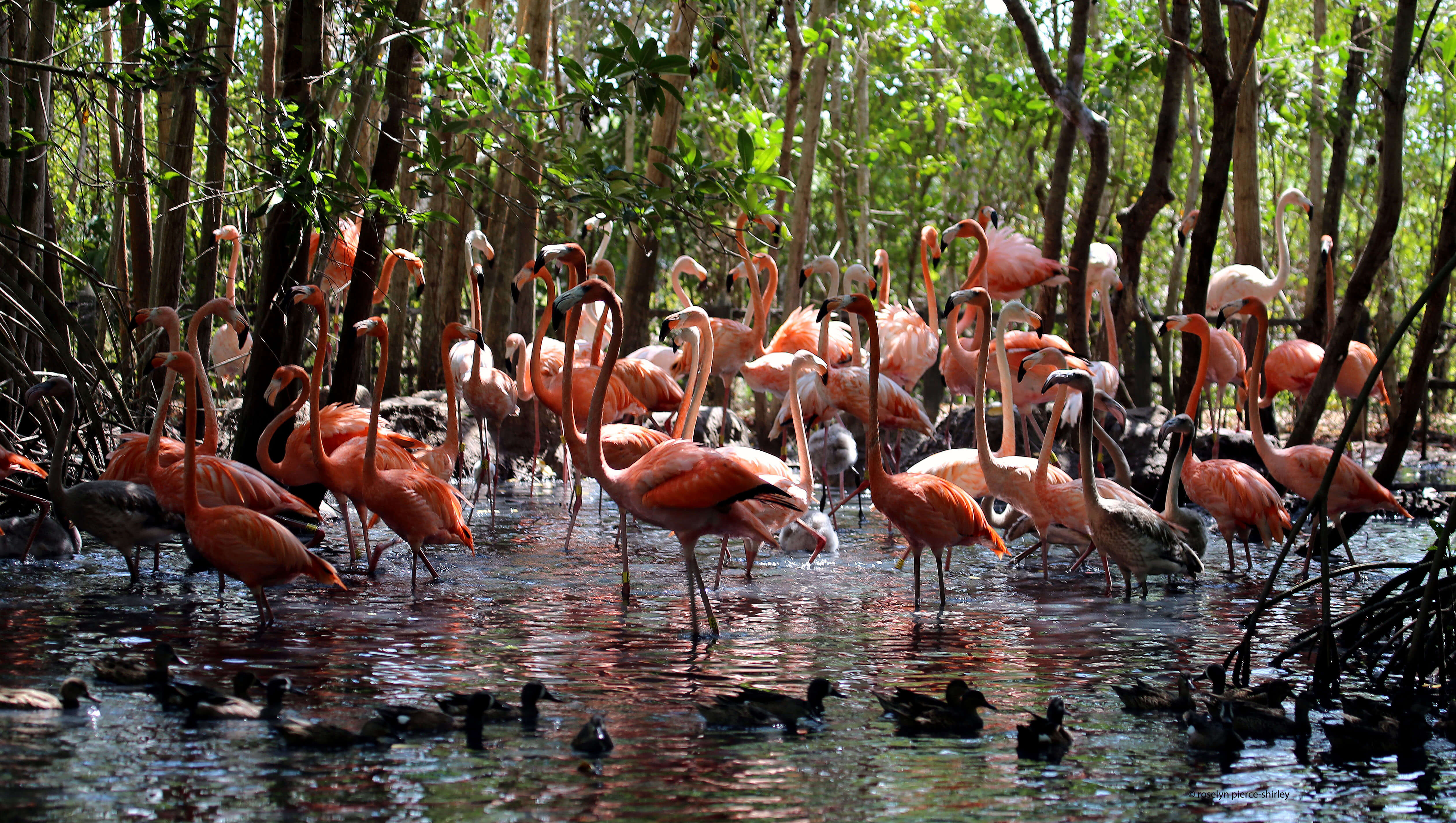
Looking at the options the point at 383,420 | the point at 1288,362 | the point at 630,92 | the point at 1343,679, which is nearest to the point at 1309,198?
the point at 1288,362

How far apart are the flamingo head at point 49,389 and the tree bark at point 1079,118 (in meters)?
6.93

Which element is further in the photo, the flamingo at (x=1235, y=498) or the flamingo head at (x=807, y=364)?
the flamingo head at (x=807, y=364)

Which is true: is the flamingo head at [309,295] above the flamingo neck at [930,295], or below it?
below

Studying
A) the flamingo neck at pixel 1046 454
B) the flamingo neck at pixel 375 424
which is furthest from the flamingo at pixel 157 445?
the flamingo neck at pixel 1046 454

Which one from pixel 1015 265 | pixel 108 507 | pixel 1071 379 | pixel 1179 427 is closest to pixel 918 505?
pixel 1071 379

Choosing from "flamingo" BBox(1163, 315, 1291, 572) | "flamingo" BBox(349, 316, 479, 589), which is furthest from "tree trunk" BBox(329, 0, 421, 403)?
"flamingo" BBox(1163, 315, 1291, 572)

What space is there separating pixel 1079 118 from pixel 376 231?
5.81m

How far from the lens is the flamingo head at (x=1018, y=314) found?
29.7ft

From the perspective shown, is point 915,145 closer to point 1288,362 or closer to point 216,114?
point 1288,362

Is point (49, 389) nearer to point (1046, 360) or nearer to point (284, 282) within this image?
point (284, 282)

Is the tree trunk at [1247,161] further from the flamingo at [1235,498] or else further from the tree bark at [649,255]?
the flamingo at [1235,498]

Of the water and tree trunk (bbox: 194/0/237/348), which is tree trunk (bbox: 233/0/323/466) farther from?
the water

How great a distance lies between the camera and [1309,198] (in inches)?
648

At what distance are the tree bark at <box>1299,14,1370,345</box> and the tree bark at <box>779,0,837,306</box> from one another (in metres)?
4.70
